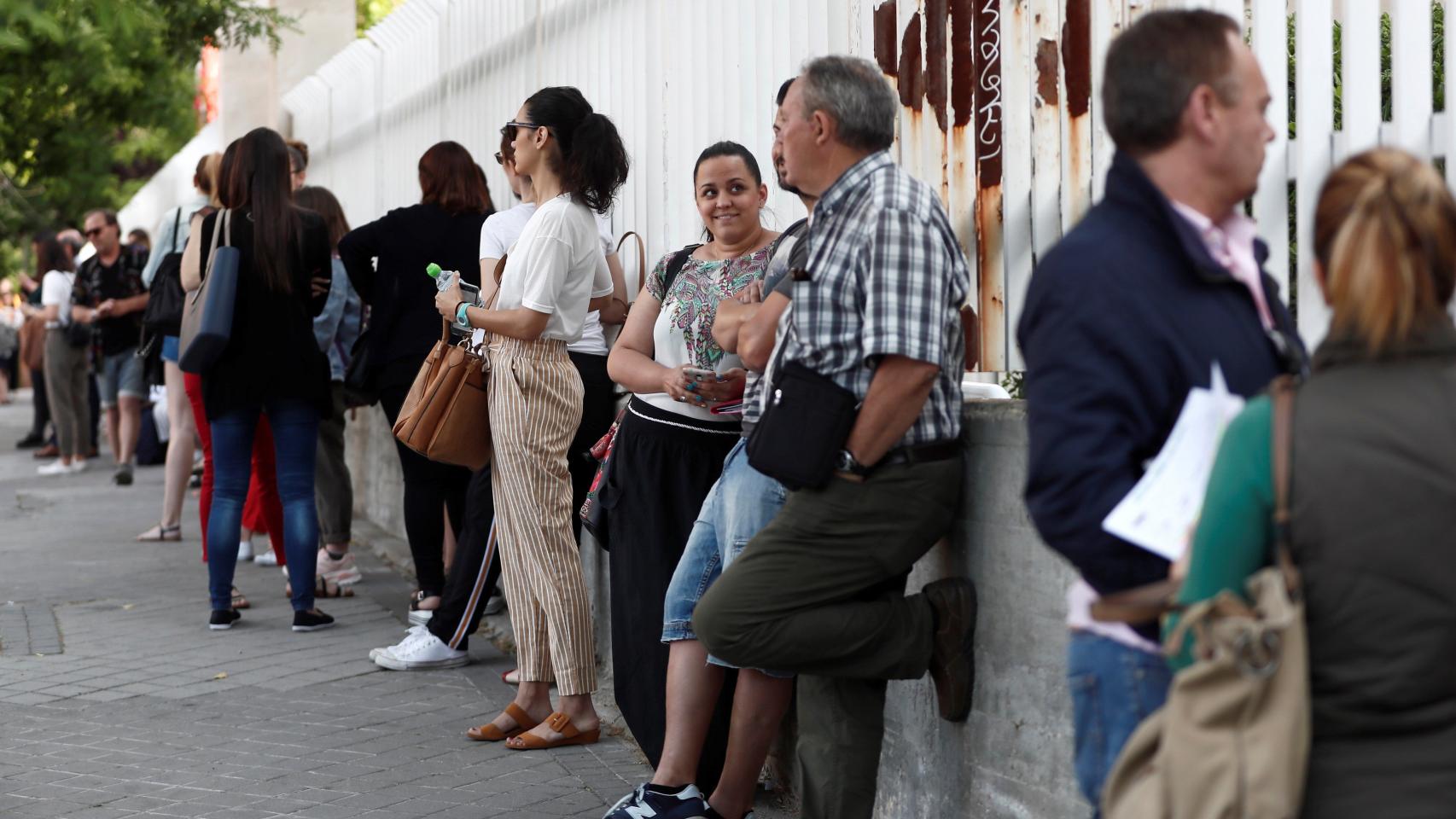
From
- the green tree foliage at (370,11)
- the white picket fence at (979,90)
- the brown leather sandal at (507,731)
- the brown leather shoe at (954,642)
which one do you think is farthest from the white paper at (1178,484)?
the green tree foliage at (370,11)

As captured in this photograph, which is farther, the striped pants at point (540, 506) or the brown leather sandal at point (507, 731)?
the brown leather sandal at point (507, 731)

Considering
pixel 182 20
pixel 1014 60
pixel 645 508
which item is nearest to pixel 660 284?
pixel 645 508

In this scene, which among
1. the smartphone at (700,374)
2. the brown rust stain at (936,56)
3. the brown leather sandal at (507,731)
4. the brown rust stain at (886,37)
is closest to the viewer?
the brown rust stain at (936,56)

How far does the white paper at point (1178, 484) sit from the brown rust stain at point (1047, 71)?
164 centimetres

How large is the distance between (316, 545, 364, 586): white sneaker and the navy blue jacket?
664cm

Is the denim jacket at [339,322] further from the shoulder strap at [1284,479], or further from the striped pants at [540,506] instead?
the shoulder strap at [1284,479]

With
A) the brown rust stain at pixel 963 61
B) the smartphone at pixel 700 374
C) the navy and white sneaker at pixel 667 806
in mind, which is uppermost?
the brown rust stain at pixel 963 61

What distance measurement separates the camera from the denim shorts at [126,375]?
1323 cm

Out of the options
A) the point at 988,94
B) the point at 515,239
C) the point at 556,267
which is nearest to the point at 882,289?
the point at 988,94

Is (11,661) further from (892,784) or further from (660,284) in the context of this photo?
(892,784)

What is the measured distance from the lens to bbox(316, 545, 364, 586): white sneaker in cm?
853

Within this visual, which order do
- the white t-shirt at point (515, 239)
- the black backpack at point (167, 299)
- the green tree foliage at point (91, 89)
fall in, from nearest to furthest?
the white t-shirt at point (515, 239) → the black backpack at point (167, 299) → the green tree foliage at point (91, 89)

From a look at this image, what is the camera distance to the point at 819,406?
3510mm

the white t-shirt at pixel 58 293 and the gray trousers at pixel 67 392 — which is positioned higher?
the white t-shirt at pixel 58 293
